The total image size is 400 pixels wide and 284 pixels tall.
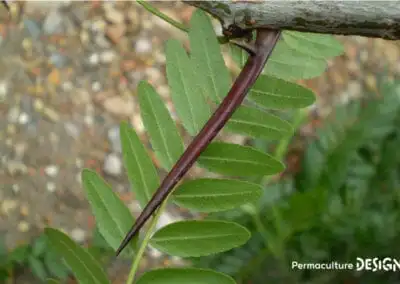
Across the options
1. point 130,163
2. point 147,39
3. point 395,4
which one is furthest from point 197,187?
point 147,39

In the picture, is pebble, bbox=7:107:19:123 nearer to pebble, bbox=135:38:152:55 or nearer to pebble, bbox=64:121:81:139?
pebble, bbox=64:121:81:139

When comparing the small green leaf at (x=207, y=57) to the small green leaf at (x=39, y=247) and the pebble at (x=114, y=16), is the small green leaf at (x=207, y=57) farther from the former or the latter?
the pebble at (x=114, y=16)

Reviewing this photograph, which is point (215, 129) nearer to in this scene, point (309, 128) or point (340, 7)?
point (340, 7)

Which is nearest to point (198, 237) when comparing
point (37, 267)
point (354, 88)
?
point (37, 267)

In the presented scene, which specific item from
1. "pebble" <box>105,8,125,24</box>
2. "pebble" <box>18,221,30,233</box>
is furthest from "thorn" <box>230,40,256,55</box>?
"pebble" <box>105,8,125,24</box>

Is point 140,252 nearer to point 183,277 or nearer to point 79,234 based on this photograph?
point 183,277

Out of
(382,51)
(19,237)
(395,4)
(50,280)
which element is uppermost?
(382,51)
